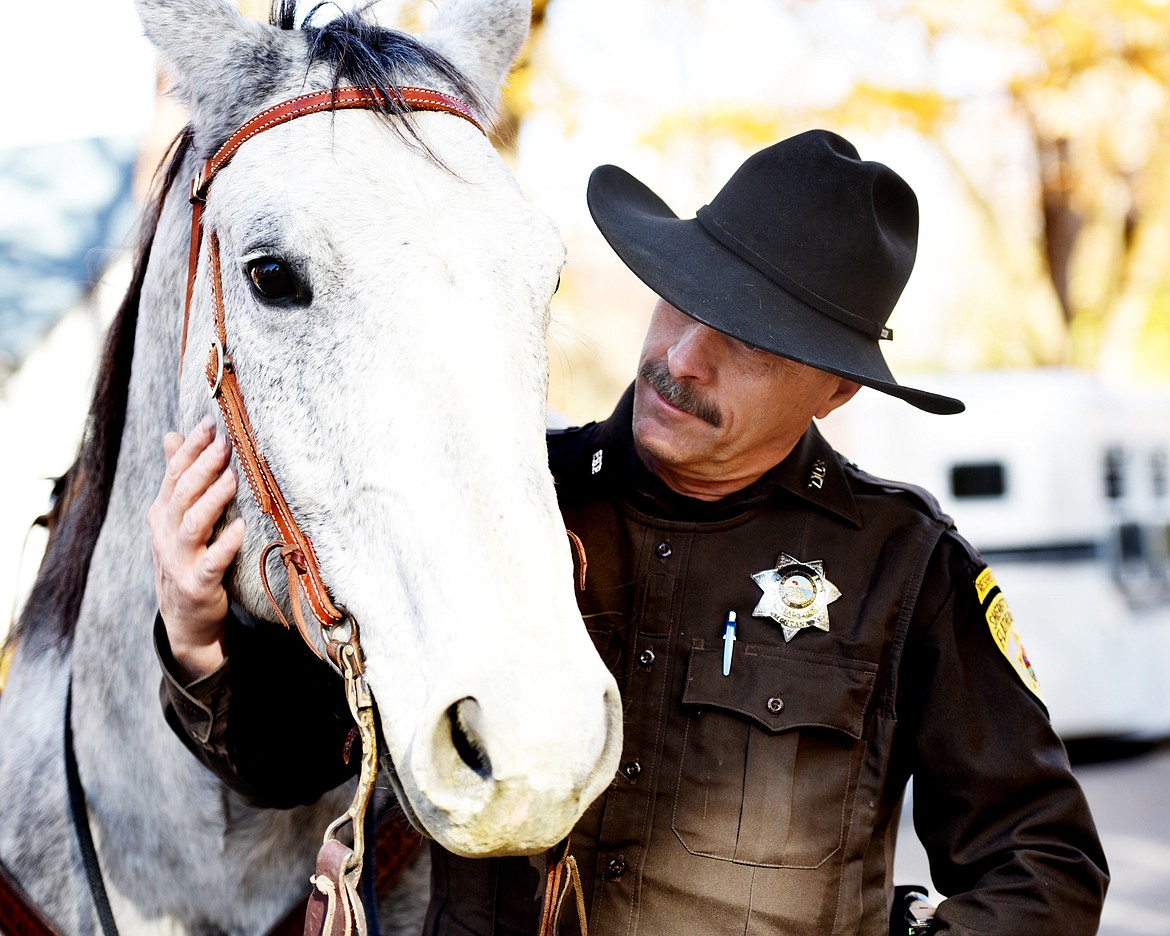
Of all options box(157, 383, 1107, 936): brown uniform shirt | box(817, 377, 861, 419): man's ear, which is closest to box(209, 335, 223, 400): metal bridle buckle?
box(157, 383, 1107, 936): brown uniform shirt

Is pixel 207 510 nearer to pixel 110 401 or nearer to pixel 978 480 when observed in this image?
pixel 110 401

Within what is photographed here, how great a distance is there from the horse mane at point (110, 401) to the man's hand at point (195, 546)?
1.71 feet

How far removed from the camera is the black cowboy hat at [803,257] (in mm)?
2051

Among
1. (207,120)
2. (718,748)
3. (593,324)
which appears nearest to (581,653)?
(718,748)

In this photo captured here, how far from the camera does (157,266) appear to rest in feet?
7.16

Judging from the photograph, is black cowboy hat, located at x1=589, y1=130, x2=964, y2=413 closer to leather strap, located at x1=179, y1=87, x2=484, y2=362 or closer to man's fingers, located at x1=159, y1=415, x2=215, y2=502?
leather strap, located at x1=179, y1=87, x2=484, y2=362

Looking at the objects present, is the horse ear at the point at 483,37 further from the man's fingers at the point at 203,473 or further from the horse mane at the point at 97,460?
the man's fingers at the point at 203,473

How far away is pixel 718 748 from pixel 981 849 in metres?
0.50

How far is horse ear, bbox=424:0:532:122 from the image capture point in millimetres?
2223

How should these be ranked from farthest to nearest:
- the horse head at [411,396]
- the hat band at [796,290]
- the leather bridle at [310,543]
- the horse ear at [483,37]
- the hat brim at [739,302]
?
1. the horse ear at [483,37]
2. the hat band at [796,290]
3. the hat brim at [739,302]
4. the leather bridle at [310,543]
5. the horse head at [411,396]

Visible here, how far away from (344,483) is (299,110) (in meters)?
0.69

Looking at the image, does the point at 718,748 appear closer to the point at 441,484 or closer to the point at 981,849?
the point at 981,849

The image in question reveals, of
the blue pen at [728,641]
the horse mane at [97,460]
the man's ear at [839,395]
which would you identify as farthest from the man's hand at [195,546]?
the man's ear at [839,395]

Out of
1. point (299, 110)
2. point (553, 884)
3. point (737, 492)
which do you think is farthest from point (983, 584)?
point (299, 110)
